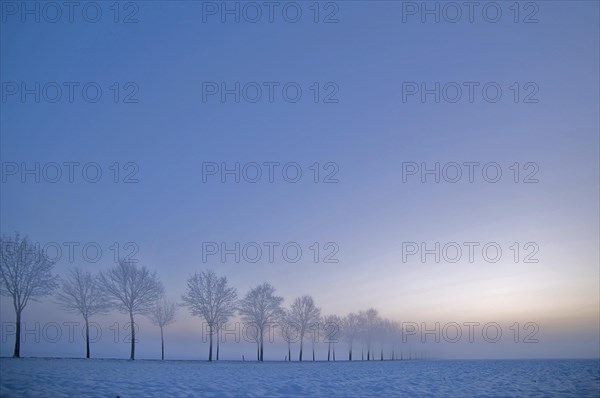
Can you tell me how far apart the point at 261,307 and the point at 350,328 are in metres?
41.3

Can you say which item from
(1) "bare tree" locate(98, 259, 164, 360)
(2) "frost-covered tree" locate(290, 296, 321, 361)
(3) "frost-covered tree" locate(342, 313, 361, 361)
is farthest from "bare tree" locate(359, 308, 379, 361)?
(1) "bare tree" locate(98, 259, 164, 360)

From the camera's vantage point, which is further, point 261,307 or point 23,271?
point 261,307

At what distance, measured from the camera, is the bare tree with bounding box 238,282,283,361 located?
56.1m

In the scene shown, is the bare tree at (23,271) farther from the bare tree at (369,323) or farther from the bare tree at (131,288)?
the bare tree at (369,323)

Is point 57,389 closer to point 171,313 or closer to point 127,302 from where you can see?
point 127,302

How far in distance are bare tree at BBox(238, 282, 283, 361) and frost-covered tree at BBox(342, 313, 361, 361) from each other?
36170mm

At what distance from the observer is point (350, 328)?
90.1 meters

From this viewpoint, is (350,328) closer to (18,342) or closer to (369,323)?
(369,323)

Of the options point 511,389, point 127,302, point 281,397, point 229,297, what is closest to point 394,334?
point 229,297

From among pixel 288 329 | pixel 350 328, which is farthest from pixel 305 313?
pixel 350 328

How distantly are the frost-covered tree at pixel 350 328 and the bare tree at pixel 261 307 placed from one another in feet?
119

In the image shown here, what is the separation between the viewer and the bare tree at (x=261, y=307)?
56.1 meters

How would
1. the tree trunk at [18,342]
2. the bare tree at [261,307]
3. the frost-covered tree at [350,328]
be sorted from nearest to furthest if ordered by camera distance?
the tree trunk at [18,342] < the bare tree at [261,307] < the frost-covered tree at [350,328]

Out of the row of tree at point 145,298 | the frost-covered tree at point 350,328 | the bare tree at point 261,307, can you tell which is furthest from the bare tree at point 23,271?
the frost-covered tree at point 350,328
